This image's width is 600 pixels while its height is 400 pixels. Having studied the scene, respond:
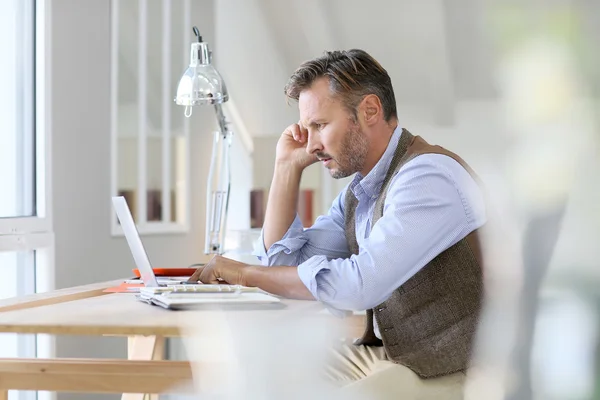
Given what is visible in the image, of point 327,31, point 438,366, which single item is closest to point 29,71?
point 438,366

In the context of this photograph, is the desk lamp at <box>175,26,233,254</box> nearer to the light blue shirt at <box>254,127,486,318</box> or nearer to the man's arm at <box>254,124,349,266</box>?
the man's arm at <box>254,124,349,266</box>

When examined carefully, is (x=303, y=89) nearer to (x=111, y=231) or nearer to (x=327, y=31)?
(x=327, y=31)

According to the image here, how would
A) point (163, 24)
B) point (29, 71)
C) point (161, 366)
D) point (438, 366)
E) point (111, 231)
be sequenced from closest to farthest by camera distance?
point (438, 366)
point (161, 366)
point (29, 71)
point (111, 231)
point (163, 24)

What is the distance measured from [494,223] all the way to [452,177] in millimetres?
595

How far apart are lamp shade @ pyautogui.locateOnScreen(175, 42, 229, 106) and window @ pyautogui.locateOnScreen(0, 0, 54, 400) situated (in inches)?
11.6

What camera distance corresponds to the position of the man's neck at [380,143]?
2.59ft

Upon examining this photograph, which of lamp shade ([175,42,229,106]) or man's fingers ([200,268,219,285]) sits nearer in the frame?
man's fingers ([200,268,219,285])

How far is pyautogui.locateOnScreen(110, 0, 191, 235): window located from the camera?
1740mm

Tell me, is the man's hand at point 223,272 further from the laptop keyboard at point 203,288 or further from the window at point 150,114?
the window at point 150,114

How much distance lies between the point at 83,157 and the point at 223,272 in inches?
37.0

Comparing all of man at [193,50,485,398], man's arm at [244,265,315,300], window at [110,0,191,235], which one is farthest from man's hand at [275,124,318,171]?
window at [110,0,191,235]

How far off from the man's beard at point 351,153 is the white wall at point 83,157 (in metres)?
0.93

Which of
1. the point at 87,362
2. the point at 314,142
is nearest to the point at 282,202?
the point at 314,142

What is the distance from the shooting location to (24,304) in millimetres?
763
